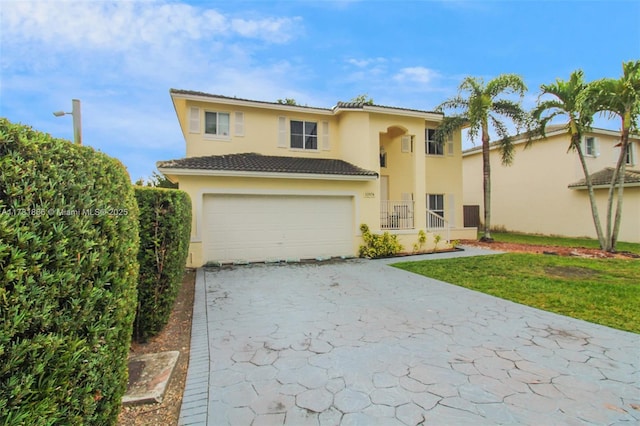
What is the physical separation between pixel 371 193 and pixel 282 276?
6.00 m

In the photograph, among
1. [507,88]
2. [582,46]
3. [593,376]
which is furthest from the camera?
[507,88]

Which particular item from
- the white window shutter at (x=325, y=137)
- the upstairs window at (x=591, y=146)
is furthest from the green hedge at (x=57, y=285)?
the upstairs window at (x=591, y=146)

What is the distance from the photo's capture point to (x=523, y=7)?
1030cm

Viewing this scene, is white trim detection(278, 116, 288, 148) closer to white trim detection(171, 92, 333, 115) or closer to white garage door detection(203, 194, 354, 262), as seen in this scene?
white trim detection(171, 92, 333, 115)

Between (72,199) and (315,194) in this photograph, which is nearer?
(72,199)

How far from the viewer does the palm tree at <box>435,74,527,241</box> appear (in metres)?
15.8

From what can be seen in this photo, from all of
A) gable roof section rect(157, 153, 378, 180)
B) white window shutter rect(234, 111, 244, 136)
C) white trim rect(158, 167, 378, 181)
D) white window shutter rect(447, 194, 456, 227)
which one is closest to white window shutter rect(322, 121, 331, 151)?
gable roof section rect(157, 153, 378, 180)

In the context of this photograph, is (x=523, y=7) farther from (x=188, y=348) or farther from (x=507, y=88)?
(x=188, y=348)

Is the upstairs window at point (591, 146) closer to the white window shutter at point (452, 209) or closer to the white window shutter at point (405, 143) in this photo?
the white window shutter at point (452, 209)

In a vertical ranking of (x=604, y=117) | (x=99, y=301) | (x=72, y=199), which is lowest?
(x=99, y=301)

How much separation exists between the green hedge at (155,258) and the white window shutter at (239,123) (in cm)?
949

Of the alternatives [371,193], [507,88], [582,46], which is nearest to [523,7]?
[582,46]

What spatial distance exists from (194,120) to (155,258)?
33.7ft

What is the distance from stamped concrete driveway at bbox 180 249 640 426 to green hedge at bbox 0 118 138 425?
1.47 m
